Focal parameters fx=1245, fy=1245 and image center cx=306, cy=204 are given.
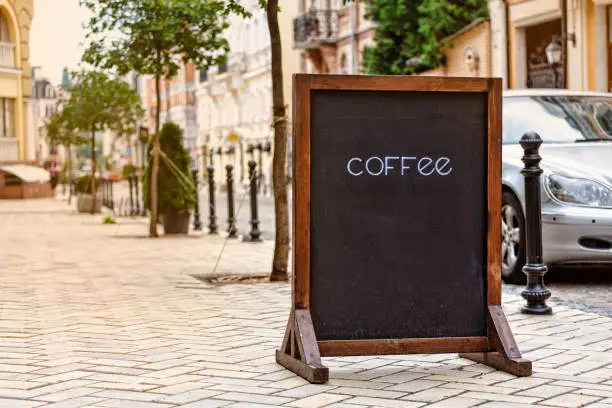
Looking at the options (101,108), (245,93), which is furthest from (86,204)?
(245,93)

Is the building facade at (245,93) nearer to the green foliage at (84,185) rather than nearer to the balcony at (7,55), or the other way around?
the balcony at (7,55)

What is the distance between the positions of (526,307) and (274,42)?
3653 mm

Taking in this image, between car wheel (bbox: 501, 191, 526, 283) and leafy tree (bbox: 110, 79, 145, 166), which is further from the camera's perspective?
leafy tree (bbox: 110, 79, 145, 166)

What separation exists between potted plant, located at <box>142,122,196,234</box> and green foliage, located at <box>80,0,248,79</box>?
4.31 ft

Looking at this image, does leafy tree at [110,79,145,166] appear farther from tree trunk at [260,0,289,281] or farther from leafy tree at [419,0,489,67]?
tree trunk at [260,0,289,281]

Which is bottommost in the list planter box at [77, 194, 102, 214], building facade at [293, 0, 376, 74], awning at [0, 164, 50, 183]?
planter box at [77, 194, 102, 214]

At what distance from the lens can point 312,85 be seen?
19.1ft

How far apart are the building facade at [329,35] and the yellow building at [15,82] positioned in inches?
456

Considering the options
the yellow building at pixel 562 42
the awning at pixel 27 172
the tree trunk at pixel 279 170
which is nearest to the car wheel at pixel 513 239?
the tree trunk at pixel 279 170

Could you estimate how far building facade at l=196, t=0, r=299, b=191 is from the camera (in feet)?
213

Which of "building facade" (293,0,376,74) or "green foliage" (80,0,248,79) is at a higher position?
"building facade" (293,0,376,74)

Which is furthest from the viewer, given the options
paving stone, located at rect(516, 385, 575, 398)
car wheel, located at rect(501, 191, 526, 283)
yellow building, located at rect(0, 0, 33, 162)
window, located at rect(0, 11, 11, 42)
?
window, located at rect(0, 11, 11, 42)

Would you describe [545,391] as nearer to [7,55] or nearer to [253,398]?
[253,398]

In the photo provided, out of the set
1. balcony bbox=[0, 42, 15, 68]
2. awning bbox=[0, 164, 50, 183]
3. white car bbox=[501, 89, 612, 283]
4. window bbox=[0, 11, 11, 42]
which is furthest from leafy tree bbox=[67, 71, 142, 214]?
white car bbox=[501, 89, 612, 283]
